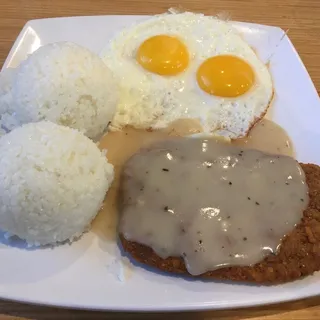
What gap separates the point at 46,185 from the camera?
156 centimetres

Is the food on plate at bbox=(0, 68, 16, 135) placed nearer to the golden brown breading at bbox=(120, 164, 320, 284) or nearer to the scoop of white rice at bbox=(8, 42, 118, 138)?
the scoop of white rice at bbox=(8, 42, 118, 138)

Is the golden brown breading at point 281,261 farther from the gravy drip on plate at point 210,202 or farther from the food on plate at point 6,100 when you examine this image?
the food on plate at point 6,100

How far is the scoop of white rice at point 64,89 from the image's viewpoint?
6.10 feet

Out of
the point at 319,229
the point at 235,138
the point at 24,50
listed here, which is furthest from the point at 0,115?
the point at 319,229

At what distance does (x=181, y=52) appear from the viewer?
2338 mm

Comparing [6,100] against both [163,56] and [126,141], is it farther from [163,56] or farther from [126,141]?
[163,56]

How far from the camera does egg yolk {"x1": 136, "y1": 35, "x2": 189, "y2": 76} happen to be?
229 cm

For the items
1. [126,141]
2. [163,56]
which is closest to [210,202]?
[126,141]

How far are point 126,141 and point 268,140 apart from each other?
702 millimetres

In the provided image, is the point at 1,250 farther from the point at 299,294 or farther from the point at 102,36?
the point at 102,36

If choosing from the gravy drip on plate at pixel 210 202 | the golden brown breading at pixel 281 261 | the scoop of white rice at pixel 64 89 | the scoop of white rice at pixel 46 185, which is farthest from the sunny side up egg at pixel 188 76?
the golden brown breading at pixel 281 261

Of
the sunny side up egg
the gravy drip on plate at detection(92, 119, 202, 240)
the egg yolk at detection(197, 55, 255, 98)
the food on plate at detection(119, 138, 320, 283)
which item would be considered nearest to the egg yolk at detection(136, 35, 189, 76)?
the sunny side up egg

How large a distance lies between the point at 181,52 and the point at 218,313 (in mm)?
1408

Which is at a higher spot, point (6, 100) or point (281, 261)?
point (6, 100)
